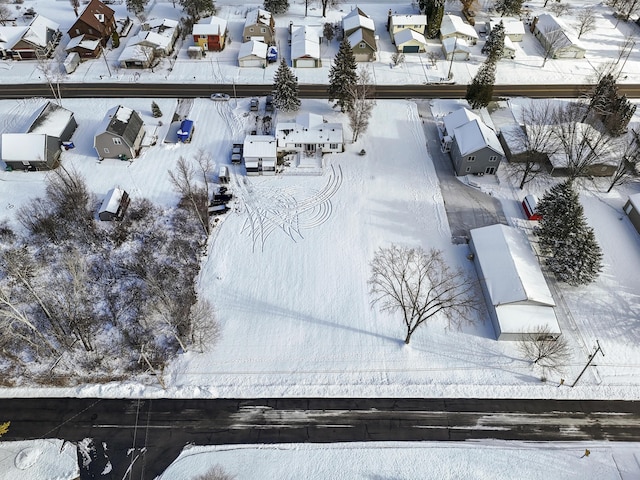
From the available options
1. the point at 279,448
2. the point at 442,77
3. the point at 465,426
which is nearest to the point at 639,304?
the point at 465,426

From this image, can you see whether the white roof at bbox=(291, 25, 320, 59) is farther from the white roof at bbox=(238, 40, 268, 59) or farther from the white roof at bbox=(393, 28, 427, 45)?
the white roof at bbox=(393, 28, 427, 45)

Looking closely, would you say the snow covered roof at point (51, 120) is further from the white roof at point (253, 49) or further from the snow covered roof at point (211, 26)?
the white roof at point (253, 49)

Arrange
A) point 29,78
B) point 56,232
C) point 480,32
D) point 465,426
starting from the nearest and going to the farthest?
point 465,426
point 56,232
point 29,78
point 480,32

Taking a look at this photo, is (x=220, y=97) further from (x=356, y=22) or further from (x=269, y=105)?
(x=356, y=22)

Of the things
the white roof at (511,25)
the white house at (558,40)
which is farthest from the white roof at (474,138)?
the white roof at (511,25)

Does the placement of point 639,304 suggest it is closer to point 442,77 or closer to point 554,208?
point 554,208
